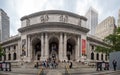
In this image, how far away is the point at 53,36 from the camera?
73.5 m

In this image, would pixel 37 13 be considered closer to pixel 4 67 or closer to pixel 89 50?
pixel 89 50

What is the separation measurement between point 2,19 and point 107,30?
7965 cm

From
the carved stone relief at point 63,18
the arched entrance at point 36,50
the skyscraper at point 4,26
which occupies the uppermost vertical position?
the skyscraper at point 4,26

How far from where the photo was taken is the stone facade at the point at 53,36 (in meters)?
72.1

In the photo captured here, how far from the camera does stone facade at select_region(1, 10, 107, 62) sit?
7212cm

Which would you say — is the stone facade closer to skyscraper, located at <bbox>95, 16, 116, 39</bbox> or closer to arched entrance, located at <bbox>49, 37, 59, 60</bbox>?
arched entrance, located at <bbox>49, 37, 59, 60</bbox>

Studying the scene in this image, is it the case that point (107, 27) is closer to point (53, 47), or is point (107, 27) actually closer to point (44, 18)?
point (53, 47)

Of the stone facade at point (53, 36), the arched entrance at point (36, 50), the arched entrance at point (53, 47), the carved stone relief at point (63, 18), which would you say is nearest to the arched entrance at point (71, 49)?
the stone facade at point (53, 36)

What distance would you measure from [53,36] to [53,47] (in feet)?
21.0

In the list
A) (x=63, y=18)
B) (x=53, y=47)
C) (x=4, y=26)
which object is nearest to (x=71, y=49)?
(x=53, y=47)

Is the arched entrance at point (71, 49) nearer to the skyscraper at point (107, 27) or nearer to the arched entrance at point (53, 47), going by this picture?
the arched entrance at point (53, 47)

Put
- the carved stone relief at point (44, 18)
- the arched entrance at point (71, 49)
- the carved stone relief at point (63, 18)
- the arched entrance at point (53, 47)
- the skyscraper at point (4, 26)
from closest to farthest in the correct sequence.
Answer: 1. the carved stone relief at point (63, 18)
2. the carved stone relief at point (44, 18)
3. the arched entrance at point (53, 47)
4. the arched entrance at point (71, 49)
5. the skyscraper at point (4, 26)

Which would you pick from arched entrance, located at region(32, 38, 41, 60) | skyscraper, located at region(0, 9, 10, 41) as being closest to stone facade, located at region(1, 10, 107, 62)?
arched entrance, located at region(32, 38, 41, 60)

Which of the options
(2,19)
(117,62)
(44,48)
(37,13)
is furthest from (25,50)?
(2,19)
